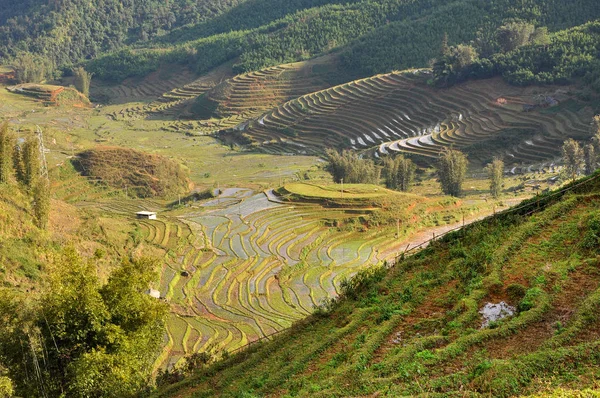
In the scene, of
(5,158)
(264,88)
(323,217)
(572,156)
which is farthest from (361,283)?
(264,88)

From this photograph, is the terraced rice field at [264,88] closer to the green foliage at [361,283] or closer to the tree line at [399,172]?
the tree line at [399,172]

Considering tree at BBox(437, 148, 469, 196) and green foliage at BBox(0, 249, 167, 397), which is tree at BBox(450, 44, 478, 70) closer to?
tree at BBox(437, 148, 469, 196)

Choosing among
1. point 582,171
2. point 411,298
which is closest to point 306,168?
point 582,171

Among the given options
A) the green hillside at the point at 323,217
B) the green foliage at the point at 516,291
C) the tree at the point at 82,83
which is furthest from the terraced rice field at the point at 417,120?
the tree at the point at 82,83

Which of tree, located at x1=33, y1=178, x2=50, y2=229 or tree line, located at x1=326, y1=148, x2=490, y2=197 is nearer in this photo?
tree, located at x1=33, y1=178, x2=50, y2=229

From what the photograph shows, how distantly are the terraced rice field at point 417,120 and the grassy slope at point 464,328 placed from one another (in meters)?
37.0

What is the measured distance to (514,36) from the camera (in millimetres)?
68688

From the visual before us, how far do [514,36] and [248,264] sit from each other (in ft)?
172

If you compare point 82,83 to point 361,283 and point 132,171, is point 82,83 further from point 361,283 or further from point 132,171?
point 361,283

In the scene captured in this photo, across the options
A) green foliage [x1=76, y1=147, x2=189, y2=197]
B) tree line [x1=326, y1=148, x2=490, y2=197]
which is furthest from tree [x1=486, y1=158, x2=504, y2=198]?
green foliage [x1=76, y1=147, x2=189, y2=197]

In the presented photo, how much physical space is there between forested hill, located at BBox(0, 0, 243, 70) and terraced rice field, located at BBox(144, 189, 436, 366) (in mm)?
107219

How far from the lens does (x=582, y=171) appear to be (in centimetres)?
4397

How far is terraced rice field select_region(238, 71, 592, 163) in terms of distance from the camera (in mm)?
51688

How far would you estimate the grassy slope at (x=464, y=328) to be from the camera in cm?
929
